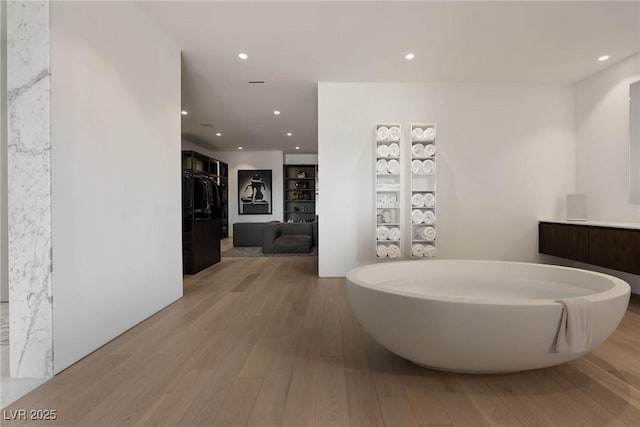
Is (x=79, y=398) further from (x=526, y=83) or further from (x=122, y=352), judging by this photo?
(x=526, y=83)

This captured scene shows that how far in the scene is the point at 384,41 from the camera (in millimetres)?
3199

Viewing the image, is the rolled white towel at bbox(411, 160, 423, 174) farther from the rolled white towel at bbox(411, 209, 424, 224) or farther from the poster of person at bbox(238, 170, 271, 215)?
the poster of person at bbox(238, 170, 271, 215)

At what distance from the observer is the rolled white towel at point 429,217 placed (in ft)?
13.5

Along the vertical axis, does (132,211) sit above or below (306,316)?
above

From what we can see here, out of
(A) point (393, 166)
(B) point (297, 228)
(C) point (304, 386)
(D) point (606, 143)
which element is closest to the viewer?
(C) point (304, 386)

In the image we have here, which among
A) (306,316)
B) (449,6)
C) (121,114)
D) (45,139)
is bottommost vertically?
(306,316)

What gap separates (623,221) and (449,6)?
3.29m

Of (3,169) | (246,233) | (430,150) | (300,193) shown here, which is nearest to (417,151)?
(430,150)

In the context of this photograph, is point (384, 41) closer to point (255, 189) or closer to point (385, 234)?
point (385, 234)

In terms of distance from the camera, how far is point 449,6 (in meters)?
2.64

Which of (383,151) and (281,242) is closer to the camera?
(383,151)

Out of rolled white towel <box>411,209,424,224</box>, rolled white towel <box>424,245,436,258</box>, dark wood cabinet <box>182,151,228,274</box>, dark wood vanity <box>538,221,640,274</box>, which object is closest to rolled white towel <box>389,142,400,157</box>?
rolled white towel <box>411,209,424,224</box>

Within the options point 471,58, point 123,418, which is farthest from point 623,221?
point 123,418

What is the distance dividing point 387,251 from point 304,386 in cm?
267
